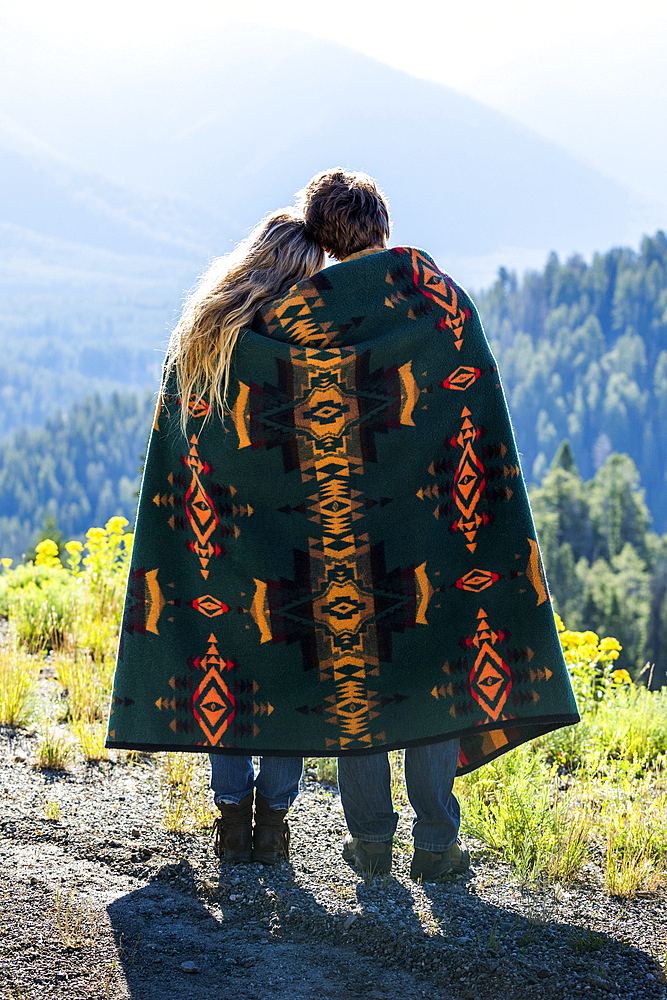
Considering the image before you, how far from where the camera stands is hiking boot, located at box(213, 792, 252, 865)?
2785 millimetres

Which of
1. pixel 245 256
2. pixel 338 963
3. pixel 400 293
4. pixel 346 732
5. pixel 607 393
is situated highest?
pixel 607 393

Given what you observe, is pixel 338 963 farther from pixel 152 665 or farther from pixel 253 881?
pixel 152 665

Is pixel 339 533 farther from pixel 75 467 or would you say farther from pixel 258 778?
pixel 75 467

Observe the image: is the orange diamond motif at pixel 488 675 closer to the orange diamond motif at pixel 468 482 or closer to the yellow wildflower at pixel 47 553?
the orange diamond motif at pixel 468 482

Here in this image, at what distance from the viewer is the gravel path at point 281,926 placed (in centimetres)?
223

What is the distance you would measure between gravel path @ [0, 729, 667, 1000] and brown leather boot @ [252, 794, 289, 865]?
0.04 metres

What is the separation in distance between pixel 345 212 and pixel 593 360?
455ft

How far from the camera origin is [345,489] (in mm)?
2510

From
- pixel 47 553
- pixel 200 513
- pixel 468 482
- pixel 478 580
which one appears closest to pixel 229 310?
pixel 200 513

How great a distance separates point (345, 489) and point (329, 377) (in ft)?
1.03

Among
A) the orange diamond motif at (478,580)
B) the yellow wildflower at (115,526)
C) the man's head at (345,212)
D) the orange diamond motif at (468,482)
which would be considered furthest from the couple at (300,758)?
the yellow wildflower at (115,526)

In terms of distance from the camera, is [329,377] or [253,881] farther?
[253,881]

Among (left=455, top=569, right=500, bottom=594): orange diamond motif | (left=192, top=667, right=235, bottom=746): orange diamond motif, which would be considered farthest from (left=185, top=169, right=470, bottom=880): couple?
(left=455, top=569, right=500, bottom=594): orange diamond motif

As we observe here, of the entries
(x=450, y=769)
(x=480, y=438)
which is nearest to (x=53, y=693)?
(x=450, y=769)
